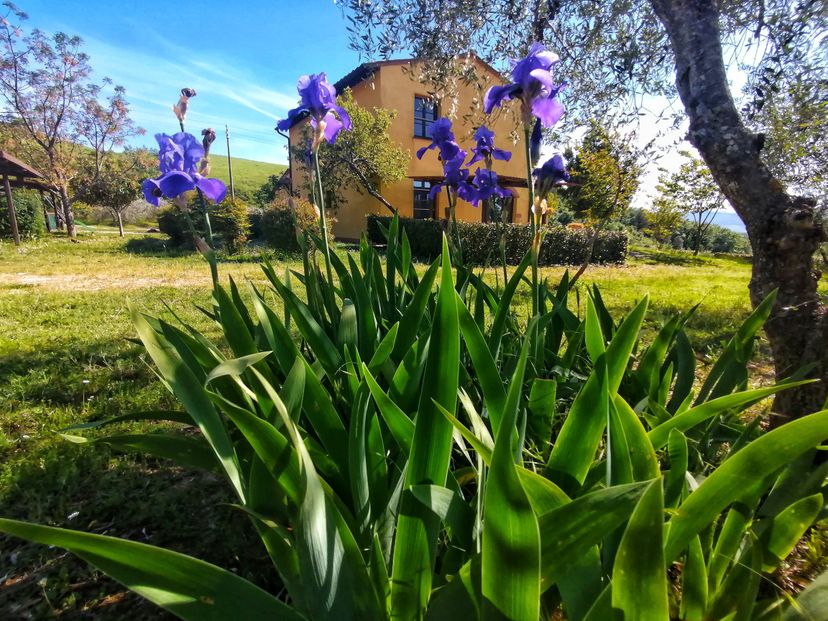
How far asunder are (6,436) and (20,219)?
17.6 meters

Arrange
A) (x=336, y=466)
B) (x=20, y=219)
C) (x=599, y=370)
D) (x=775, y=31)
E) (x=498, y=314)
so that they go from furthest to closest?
(x=20, y=219) → (x=775, y=31) → (x=498, y=314) → (x=336, y=466) → (x=599, y=370)

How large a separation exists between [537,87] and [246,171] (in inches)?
3163

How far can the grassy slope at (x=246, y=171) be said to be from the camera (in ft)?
197

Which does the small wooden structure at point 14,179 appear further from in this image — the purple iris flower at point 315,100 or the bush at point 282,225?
the purple iris flower at point 315,100

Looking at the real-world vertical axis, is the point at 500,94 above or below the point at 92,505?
above

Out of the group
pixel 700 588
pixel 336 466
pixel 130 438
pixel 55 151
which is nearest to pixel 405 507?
pixel 336 466

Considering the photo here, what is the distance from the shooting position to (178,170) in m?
1.46

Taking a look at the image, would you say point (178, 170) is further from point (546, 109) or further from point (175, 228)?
point (175, 228)

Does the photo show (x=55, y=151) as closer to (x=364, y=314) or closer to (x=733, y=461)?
(x=364, y=314)

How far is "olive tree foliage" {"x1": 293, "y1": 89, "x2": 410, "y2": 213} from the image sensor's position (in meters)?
12.9

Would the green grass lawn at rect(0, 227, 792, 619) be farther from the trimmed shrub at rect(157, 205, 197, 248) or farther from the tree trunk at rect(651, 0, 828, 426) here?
the trimmed shrub at rect(157, 205, 197, 248)

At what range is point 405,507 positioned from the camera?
0.80 m

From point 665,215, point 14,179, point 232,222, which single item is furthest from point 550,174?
point 14,179

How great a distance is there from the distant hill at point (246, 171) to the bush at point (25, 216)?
139 feet
